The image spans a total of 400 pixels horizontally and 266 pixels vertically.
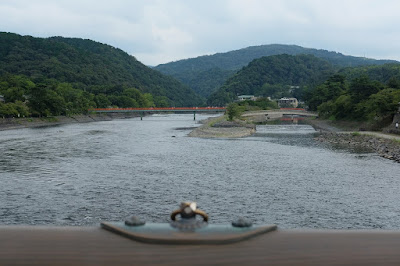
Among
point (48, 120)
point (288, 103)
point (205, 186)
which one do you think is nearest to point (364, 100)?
point (205, 186)

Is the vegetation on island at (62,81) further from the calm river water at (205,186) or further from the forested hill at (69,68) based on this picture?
the calm river water at (205,186)

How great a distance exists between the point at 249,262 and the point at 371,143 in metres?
38.8

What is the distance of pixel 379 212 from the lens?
14.9 metres

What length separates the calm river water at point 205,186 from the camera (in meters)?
14.2

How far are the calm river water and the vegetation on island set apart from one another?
4483 centimetres

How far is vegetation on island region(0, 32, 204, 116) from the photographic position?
7494 cm

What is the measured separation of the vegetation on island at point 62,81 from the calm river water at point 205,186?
44826 mm

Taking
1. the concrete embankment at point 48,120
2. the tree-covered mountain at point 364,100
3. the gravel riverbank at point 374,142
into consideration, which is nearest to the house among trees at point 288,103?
the tree-covered mountain at point 364,100

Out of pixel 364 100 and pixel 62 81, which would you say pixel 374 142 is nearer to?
pixel 364 100

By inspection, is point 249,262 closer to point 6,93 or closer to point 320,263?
point 320,263

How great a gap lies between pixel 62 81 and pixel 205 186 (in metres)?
119

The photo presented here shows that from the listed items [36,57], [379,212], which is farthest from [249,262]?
[36,57]

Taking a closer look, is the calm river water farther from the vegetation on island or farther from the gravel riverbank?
the vegetation on island

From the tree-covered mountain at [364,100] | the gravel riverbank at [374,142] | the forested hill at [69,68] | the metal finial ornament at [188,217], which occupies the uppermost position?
the forested hill at [69,68]
